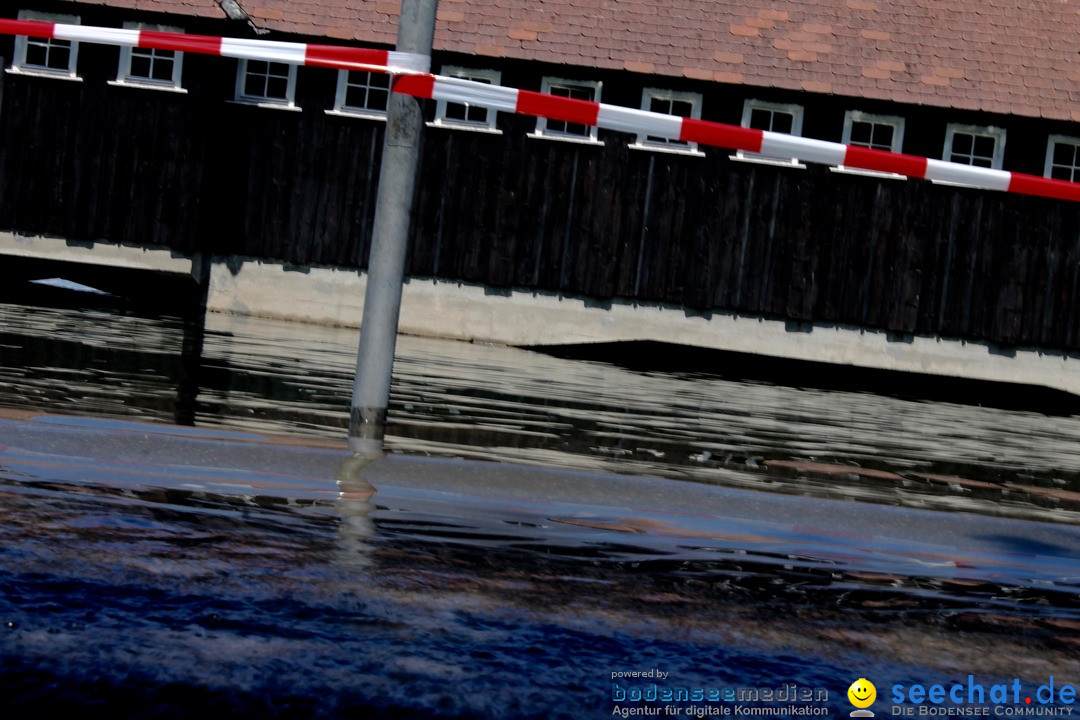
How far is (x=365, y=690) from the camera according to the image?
1.97 m

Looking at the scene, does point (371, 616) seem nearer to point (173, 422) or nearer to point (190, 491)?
point (190, 491)

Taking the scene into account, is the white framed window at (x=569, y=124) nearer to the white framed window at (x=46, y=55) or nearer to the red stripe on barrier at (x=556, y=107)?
the white framed window at (x=46, y=55)

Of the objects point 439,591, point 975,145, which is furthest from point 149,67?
point 439,591

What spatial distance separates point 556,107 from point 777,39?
13242 mm

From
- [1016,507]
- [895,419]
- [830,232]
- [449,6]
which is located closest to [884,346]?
[830,232]

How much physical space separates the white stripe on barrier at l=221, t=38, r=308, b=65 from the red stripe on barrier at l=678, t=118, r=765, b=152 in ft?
6.44

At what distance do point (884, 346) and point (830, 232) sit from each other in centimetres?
184

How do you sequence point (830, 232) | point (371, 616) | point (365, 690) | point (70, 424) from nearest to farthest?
1. point (365, 690)
2. point (371, 616)
3. point (70, 424)
4. point (830, 232)

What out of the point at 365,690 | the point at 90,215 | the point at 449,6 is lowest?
the point at 365,690

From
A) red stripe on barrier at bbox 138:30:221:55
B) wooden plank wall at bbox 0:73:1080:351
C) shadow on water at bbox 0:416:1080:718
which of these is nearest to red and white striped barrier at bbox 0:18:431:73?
red stripe on barrier at bbox 138:30:221:55

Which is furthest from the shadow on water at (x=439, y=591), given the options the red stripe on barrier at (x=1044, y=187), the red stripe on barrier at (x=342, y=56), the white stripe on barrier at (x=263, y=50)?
the red stripe on barrier at (x=1044, y=187)

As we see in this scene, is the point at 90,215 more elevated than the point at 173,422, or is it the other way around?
the point at 90,215

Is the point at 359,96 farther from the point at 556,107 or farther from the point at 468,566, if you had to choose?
the point at 468,566

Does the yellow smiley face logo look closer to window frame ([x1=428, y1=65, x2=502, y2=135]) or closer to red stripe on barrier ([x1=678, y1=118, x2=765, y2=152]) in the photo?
red stripe on barrier ([x1=678, y1=118, x2=765, y2=152])
